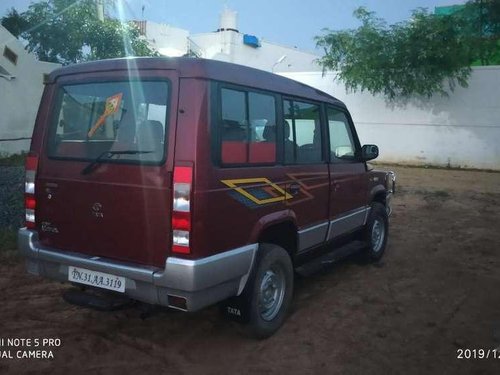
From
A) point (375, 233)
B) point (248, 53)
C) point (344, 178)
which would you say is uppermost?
point (248, 53)

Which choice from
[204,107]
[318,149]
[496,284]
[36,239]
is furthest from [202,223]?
[496,284]

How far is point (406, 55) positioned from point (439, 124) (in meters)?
2.91

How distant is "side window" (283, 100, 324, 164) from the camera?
391cm

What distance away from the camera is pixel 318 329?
12.6 feet

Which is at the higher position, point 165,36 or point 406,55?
point 165,36

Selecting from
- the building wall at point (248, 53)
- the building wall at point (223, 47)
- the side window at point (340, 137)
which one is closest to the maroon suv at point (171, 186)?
the side window at point (340, 137)

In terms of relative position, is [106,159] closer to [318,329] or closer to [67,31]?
[318,329]

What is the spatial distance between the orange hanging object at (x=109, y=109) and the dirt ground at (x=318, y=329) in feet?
5.29

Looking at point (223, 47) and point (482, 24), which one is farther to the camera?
point (223, 47)

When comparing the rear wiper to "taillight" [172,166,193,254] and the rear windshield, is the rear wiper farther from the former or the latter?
"taillight" [172,166,193,254]

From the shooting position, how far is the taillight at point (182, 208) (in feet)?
9.32

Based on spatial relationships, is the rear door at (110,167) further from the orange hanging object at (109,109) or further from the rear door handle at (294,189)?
the rear door handle at (294,189)

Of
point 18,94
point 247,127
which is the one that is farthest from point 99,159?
point 18,94

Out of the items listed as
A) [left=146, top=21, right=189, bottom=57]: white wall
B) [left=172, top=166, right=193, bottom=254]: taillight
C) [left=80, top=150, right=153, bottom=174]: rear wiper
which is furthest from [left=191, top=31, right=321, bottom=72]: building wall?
[left=172, top=166, right=193, bottom=254]: taillight
